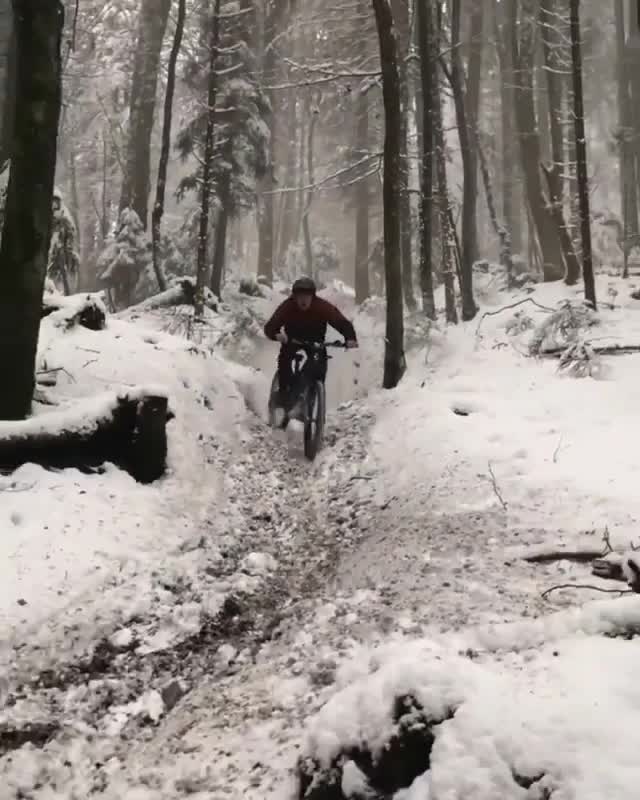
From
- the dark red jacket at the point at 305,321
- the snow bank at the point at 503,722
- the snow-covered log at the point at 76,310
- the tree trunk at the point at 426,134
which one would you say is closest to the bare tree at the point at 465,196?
the tree trunk at the point at 426,134

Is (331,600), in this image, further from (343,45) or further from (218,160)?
(343,45)

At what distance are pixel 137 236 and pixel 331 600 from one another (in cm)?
1508

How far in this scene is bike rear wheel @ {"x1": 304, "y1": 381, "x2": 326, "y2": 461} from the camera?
908 cm

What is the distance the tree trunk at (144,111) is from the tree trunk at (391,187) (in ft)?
30.7

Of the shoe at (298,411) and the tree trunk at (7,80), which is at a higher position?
the tree trunk at (7,80)

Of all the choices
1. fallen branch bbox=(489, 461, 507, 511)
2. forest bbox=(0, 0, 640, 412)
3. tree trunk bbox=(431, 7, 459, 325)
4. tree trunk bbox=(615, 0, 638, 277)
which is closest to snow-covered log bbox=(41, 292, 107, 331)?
forest bbox=(0, 0, 640, 412)

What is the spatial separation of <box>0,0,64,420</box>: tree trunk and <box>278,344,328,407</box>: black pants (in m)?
3.78

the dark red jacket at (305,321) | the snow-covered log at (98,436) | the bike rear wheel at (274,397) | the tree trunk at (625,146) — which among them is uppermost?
the tree trunk at (625,146)

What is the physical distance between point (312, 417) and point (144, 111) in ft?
43.4

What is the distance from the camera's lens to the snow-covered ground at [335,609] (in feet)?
9.77

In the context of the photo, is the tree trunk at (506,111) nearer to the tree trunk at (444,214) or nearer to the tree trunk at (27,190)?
the tree trunk at (444,214)

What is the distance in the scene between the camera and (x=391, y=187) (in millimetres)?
10914

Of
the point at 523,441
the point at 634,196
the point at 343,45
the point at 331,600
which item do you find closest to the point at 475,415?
the point at 523,441

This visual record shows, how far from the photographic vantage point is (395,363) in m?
11.5
